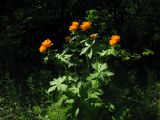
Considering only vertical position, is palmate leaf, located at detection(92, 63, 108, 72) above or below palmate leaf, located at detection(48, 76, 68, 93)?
above

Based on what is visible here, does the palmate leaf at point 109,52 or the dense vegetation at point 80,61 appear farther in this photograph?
the dense vegetation at point 80,61

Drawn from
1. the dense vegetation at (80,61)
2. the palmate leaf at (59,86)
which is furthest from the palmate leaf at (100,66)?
the palmate leaf at (59,86)

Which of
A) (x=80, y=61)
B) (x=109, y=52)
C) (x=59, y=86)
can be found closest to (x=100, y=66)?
(x=109, y=52)

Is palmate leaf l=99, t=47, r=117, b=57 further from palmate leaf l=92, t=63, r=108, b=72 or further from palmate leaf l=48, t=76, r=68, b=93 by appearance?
palmate leaf l=48, t=76, r=68, b=93

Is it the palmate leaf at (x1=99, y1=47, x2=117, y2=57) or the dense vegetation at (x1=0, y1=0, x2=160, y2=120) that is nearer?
the palmate leaf at (x1=99, y1=47, x2=117, y2=57)

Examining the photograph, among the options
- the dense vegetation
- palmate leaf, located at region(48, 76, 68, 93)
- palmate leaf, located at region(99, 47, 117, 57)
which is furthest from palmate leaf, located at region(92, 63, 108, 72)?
palmate leaf, located at region(48, 76, 68, 93)

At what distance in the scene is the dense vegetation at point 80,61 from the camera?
484 cm

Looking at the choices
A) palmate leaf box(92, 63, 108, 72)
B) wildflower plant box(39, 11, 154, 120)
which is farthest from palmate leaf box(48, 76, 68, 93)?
palmate leaf box(92, 63, 108, 72)

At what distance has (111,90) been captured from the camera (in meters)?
4.96

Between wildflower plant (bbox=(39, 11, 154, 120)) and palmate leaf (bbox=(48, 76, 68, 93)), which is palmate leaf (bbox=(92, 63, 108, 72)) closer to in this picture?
wildflower plant (bbox=(39, 11, 154, 120))

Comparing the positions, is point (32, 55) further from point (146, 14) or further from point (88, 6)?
point (146, 14)

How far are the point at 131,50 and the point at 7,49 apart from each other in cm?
187

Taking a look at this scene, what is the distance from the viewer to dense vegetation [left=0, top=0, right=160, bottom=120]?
191 inches

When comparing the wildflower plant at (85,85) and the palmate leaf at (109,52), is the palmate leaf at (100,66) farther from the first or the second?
the palmate leaf at (109,52)
